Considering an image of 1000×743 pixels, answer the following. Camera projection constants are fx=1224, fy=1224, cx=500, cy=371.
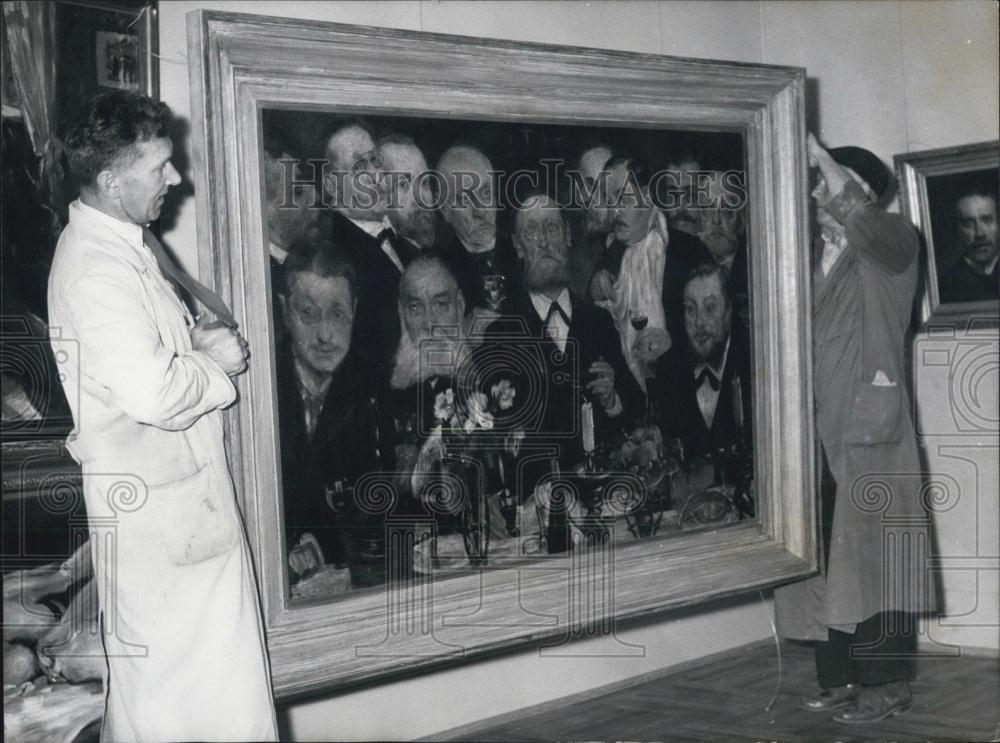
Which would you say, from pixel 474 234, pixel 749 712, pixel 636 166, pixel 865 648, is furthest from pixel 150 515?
pixel 865 648

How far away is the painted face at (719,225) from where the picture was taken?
4.55m

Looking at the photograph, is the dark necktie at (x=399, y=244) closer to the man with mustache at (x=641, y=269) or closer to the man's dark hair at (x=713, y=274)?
the man with mustache at (x=641, y=269)

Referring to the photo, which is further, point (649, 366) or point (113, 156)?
point (649, 366)

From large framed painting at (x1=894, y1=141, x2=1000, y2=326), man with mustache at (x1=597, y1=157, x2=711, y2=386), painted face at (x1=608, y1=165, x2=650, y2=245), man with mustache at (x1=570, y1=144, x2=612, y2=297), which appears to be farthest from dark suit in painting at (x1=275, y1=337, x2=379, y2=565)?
large framed painting at (x1=894, y1=141, x2=1000, y2=326)

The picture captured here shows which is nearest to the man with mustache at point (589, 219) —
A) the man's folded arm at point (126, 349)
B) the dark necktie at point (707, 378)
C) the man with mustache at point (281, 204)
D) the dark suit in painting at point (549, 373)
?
the dark suit in painting at point (549, 373)

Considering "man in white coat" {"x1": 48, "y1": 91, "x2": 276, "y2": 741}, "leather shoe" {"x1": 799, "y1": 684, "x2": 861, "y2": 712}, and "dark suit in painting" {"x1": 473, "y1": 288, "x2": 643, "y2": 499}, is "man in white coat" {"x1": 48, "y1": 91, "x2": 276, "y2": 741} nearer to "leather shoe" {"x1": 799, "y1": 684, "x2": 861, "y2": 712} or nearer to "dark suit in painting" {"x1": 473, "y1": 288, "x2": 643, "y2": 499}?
"dark suit in painting" {"x1": 473, "y1": 288, "x2": 643, "y2": 499}

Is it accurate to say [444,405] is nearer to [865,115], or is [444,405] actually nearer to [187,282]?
[187,282]

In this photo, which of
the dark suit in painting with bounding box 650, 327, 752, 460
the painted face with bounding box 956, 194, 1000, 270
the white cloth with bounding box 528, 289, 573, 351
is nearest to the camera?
the white cloth with bounding box 528, 289, 573, 351

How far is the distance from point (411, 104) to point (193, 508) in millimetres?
1411

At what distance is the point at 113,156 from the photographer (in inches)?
125

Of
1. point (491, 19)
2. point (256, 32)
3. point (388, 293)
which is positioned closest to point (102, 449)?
point (388, 293)

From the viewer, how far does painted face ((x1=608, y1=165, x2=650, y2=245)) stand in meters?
4.30

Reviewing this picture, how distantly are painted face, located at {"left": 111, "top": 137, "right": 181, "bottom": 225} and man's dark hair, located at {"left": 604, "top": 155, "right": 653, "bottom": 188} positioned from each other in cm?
163

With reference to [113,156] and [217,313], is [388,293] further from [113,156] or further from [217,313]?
[113,156]
